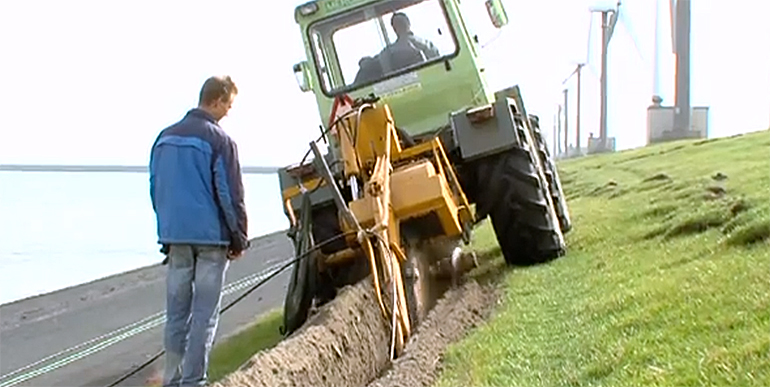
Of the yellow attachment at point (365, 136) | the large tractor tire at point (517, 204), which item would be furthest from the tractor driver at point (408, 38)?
the yellow attachment at point (365, 136)

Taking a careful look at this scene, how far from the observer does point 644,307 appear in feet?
21.7

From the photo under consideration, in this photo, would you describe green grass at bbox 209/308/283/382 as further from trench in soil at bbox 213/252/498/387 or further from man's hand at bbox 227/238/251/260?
man's hand at bbox 227/238/251/260

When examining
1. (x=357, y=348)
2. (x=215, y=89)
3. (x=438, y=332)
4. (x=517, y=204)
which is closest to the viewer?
(x=215, y=89)

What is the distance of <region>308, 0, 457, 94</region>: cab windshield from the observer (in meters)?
10.1

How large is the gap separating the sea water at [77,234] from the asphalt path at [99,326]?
4.03ft

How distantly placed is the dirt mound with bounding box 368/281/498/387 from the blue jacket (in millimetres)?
1111

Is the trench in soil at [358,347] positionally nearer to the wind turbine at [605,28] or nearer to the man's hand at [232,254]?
the man's hand at [232,254]

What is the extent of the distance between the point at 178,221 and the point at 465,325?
2061 millimetres

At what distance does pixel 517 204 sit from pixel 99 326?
734cm

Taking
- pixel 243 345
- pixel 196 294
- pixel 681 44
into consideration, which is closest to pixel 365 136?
pixel 196 294

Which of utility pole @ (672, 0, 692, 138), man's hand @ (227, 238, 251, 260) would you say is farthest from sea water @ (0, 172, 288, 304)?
utility pole @ (672, 0, 692, 138)

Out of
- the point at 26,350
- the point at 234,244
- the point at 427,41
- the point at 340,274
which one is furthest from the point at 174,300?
the point at 26,350

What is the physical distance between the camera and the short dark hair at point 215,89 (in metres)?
6.30

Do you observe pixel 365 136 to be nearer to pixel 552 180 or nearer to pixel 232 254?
pixel 232 254
